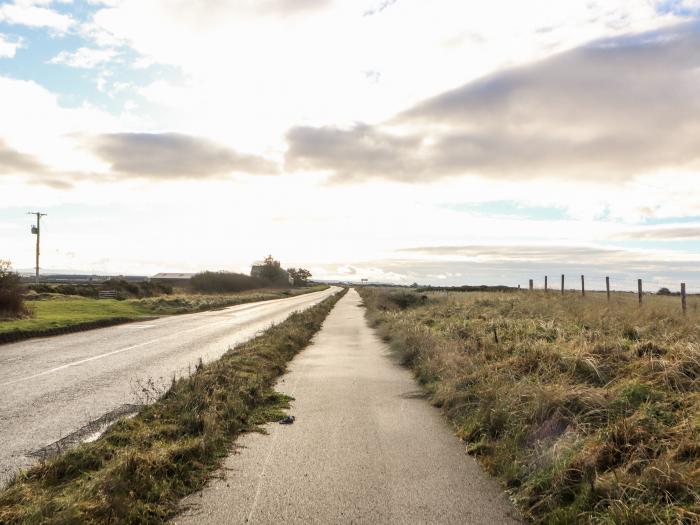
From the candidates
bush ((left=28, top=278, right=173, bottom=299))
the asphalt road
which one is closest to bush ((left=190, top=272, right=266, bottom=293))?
bush ((left=28, top=278, right=173, bottom=299))

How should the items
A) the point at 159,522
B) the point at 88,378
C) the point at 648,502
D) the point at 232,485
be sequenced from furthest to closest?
the point at 88,378
the point at 232,485
the point at 159,522
the point at 648,502

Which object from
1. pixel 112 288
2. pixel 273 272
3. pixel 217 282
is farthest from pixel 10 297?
pixel 273 272

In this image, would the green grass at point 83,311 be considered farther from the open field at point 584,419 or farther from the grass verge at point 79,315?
the open field at point 584,419

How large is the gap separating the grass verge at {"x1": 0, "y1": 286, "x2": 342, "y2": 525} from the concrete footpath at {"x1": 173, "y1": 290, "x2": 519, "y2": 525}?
0.99 ft

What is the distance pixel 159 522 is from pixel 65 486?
117 centimetres

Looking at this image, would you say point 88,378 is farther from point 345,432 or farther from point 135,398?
point 345,432

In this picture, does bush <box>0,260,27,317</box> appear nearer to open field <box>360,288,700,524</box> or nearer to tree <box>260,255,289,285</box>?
open field <box>360,288,700,524</box>

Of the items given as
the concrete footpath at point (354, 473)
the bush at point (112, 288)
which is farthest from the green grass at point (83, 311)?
the concrete footpath at point (354, 473)

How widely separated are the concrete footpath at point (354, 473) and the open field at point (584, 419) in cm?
37

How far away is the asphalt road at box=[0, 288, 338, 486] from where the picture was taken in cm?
769

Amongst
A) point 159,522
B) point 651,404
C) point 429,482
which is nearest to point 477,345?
point 651,404

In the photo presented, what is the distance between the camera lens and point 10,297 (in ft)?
83.3

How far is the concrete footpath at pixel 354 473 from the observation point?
5.00 m

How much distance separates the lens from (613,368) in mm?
8430
